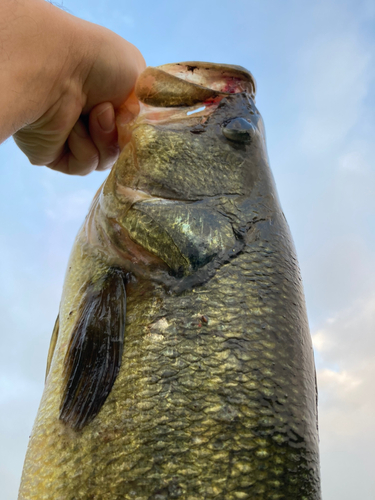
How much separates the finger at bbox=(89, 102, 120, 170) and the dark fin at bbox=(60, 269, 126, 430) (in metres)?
1.15

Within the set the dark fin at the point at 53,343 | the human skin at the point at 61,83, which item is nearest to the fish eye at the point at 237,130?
the human skin at the point at 61,83

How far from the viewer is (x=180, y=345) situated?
1.56 meters

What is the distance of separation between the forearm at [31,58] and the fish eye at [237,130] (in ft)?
2.81

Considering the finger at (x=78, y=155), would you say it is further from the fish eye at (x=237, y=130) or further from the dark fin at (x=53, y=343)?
the dark fin at (x=53, y=343)

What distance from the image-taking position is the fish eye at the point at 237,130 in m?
2.23

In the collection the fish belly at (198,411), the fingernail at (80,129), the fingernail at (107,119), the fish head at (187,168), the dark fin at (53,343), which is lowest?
the fish belly at (198,411)

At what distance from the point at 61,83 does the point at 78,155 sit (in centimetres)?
69

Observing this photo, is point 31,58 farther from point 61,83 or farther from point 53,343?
point 53,343

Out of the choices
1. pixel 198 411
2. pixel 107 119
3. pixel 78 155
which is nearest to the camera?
pixel 198 411

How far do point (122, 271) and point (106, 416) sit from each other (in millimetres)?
611

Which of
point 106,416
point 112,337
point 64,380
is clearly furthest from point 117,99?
point 106,416

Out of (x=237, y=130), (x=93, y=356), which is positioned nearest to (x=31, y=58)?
(x=237, y=130)

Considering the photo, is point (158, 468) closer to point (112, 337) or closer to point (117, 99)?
point (112, 337)

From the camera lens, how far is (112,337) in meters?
1.63
